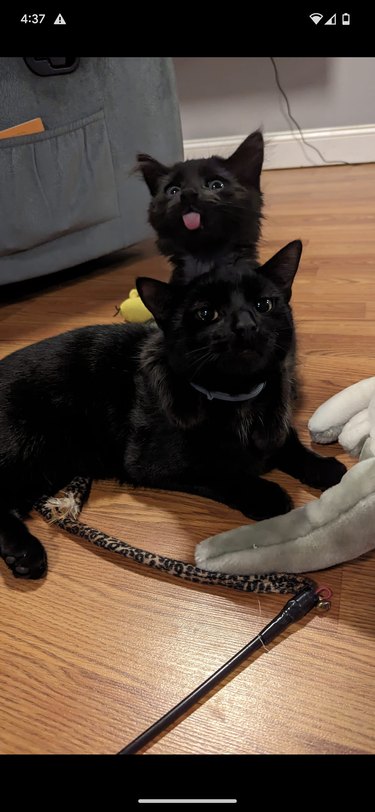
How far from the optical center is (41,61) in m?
1.80

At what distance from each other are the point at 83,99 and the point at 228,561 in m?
1.58

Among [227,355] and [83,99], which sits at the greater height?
[83,99]

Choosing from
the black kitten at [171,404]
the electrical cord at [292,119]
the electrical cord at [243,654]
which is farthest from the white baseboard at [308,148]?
the electrical cord at [243,654]

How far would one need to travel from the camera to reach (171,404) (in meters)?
1.05

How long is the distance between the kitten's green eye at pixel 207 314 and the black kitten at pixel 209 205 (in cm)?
33

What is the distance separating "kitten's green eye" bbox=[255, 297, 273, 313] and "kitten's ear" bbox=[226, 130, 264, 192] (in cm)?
45

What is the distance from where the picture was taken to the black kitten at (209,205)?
3.98ft

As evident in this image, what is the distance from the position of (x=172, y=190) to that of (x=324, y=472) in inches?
25.5

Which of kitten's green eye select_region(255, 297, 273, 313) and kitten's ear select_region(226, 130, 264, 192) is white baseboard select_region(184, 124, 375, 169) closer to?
kitten's ear select_region(226, 130, 264, 192)

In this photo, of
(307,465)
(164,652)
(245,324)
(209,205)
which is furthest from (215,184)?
(164,652)
